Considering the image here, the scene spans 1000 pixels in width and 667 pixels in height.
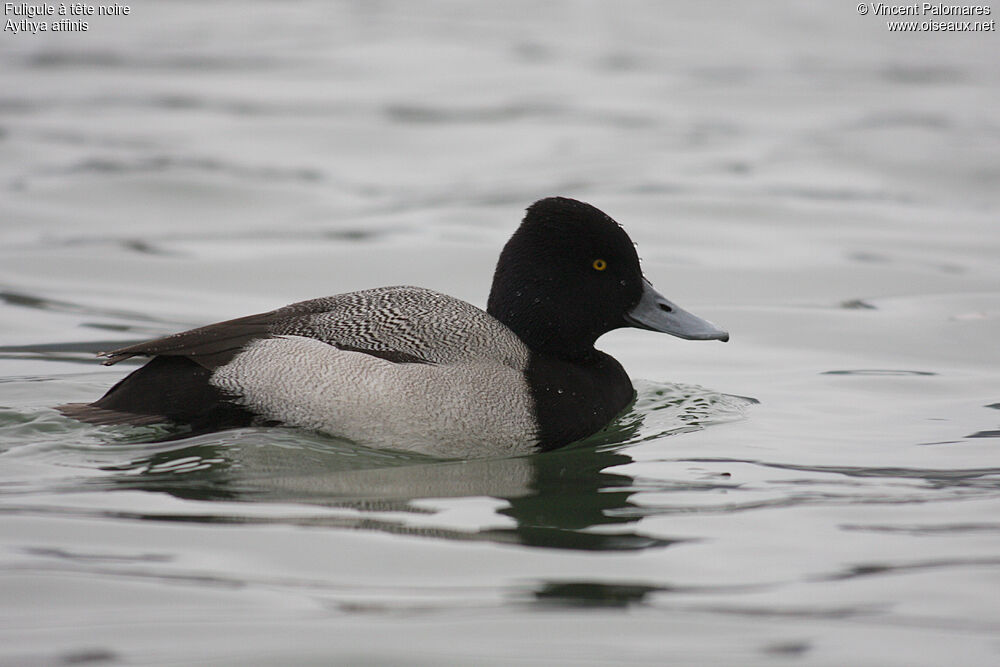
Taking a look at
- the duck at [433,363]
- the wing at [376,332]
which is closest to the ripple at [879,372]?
the duck at [433,363]

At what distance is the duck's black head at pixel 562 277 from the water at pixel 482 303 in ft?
2.08

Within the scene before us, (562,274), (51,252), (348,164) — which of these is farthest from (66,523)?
(348,164)

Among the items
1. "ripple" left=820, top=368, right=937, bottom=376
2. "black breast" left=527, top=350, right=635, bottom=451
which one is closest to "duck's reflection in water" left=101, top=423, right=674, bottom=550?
"black breast" left=527, top=350, right=635, bottom=451

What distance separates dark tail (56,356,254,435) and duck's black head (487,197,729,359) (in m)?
1.45

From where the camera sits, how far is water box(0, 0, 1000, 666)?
4.50 metres

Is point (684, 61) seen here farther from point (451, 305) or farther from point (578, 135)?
point (451, 305)

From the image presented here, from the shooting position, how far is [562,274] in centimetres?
671

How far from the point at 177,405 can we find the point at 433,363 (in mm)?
1095

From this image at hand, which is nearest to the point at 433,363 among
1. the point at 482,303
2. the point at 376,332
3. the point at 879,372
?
the point at 376,332

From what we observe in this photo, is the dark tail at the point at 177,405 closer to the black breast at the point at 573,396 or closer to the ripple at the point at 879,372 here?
the black breast at the point at 573,396

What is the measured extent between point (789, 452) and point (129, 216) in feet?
24.6

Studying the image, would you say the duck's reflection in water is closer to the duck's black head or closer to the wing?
the wing

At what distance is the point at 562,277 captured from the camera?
6.71 m

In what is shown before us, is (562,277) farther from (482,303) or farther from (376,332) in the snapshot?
(482,303)
